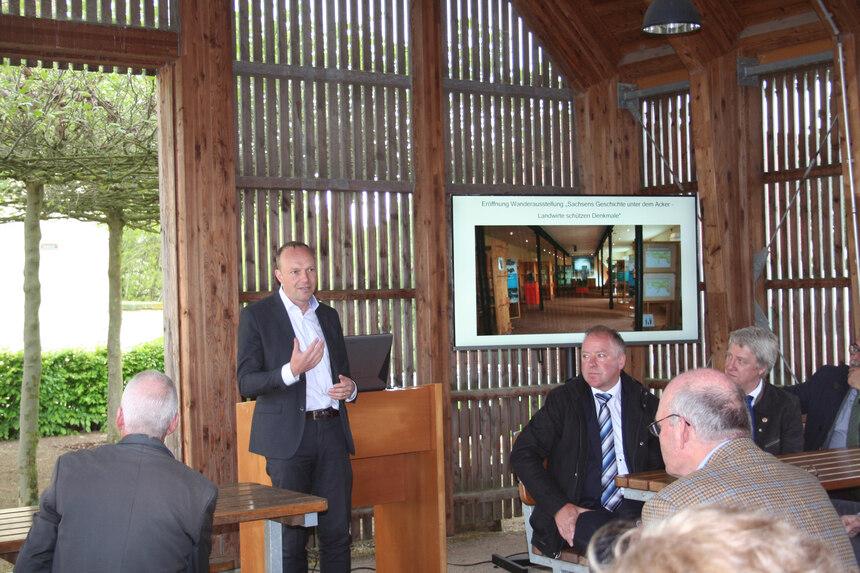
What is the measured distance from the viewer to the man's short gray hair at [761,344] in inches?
174

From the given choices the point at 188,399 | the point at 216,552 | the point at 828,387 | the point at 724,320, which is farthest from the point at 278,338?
the point at 724,320

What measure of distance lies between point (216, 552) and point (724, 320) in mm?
3775

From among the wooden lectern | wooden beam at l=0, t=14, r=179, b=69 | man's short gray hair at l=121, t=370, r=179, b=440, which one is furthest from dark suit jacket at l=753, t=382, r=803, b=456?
wooden beam at l=0, t=14, r=179, b=69

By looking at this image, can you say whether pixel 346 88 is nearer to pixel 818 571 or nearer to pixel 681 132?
pixel 681 132

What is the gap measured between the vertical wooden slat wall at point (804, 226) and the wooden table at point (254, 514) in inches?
169

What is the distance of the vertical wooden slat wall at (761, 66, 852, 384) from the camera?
20.8 feet

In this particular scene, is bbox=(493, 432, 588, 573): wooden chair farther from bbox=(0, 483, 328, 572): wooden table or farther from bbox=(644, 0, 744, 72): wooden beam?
bbox=(644, 0, 744, 72): wooden beam

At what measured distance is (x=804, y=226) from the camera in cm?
650

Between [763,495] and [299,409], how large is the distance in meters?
2.57

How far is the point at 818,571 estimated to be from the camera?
833 millimetres

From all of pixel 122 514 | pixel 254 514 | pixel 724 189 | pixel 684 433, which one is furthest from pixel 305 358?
pixel 724 189

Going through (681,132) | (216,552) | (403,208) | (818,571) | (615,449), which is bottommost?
(216,552)

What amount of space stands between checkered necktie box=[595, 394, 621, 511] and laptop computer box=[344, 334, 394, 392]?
49.3 inches

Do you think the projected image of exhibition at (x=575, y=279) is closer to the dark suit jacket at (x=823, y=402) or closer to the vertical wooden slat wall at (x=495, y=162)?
the vertical wooden slat wall at (x=495, y=162)
